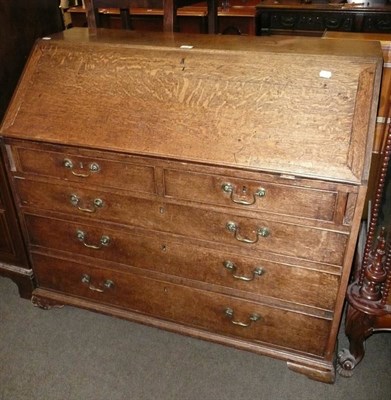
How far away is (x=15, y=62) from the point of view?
5.90 ft

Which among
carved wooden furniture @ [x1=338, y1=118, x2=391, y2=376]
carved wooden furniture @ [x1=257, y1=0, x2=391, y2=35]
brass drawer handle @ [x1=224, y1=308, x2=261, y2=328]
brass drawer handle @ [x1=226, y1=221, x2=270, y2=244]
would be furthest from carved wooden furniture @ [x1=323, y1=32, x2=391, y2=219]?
carved wooden furniture @ [x1=257, y1=0, x2=391, y2=35]

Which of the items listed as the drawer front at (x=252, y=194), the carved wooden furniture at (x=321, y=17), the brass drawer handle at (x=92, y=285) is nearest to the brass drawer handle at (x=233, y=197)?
the drawer front at (x=252, y=194)

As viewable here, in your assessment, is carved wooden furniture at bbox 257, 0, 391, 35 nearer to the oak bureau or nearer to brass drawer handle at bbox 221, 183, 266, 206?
the oak bureau

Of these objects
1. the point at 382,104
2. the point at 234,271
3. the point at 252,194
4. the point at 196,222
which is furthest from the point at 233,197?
the point at 382,104

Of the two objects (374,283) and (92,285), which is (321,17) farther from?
(92,285)

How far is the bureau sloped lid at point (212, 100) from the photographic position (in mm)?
1280

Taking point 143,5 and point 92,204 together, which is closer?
point 92,204

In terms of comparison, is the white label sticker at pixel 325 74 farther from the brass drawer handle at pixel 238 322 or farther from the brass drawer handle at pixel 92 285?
the brass drawer handle at pixel 92 285

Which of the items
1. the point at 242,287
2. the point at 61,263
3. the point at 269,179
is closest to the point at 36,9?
the point at 61,263

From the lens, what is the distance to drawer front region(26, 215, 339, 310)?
146cm

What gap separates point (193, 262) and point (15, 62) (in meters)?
1.14

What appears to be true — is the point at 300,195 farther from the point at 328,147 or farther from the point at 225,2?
the point at 225,2

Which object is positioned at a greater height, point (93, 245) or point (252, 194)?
point (252, 194)

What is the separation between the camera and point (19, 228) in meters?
1.90
